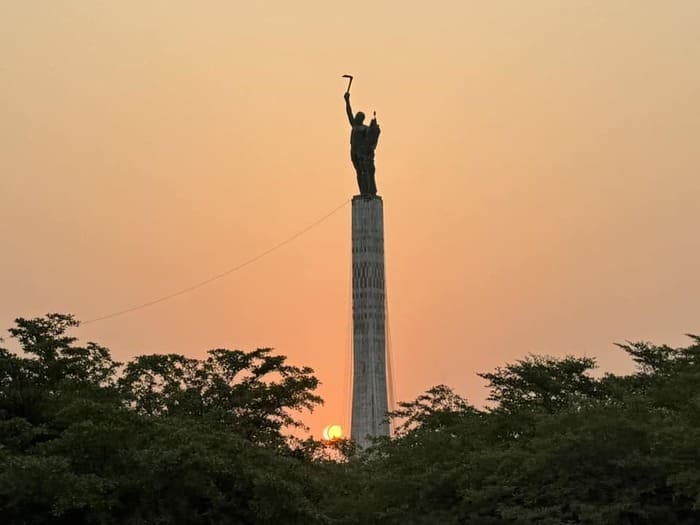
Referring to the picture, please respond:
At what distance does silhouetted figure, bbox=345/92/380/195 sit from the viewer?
68938 millimetres

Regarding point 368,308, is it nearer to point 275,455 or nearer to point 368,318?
point 368,318

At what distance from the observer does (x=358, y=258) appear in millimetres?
66625

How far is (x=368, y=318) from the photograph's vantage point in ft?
216

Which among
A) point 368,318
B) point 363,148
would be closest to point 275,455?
point 368,318

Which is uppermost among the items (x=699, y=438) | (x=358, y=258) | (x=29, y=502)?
(x=358, y=258)

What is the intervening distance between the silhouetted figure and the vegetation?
28074mm

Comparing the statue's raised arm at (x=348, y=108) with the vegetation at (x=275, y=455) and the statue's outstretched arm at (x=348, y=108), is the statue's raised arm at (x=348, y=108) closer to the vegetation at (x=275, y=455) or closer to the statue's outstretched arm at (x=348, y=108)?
the statue's outstretched arm at (x=348, y=108)

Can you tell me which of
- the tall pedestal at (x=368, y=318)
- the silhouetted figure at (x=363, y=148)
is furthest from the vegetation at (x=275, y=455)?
the silhouetted figure at (x=363, y=148)

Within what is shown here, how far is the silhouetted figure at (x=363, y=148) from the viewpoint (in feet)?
226

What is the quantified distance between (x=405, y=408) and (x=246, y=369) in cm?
833

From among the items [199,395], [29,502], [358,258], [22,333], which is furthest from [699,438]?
[358,258]

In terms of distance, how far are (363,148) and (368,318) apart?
34.1ft

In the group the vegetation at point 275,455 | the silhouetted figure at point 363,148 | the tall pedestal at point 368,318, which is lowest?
the vegetation at point 275,455

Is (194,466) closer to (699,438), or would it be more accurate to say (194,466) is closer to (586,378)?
(699,438)
